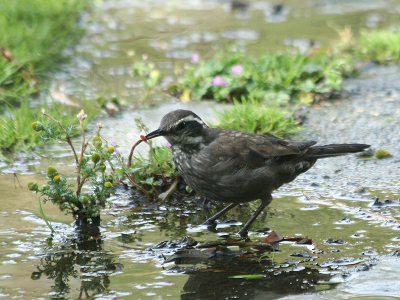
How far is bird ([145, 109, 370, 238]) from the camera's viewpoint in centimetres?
430

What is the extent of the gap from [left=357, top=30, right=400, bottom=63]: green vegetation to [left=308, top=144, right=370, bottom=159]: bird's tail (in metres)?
4.83

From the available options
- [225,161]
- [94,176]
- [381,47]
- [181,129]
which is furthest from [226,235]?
[381,47]

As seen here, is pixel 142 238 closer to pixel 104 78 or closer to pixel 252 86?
pixel 252 86

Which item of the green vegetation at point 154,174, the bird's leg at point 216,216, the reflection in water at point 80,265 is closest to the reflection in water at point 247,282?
the reflection in water at point 80,265

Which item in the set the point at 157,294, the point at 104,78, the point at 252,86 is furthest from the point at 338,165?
the point at 104,78

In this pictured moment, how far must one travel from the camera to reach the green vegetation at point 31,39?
7406mm

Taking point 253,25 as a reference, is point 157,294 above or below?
below

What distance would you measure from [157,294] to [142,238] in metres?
0.89

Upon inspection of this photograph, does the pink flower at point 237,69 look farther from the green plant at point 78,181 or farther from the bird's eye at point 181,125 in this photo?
the green plant at point 78,181

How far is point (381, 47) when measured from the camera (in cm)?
931

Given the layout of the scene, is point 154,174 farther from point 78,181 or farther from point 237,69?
point 237,69

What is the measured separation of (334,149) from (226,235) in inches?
49.3

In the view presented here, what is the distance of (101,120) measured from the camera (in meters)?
6.75

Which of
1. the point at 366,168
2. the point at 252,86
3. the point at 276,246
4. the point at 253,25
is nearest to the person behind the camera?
the point at 276,246
